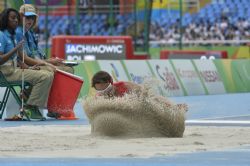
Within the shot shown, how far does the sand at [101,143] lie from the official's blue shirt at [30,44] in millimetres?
2607

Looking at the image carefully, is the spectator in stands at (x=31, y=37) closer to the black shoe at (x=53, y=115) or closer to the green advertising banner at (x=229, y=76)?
the black shoe at (x=53, y=115)

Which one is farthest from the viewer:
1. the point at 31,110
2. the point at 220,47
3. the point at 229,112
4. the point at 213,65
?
the point at 220,47

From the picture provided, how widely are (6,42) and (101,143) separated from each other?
482 centimetres

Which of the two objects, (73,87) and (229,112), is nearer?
(73,87)

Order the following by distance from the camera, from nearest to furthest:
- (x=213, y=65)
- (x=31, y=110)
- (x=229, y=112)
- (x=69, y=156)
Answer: (x=69, y=156) → (x=31, y=110) → (x=229, y=112) → (x=213, y=65)

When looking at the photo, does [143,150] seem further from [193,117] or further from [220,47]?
[220,47]

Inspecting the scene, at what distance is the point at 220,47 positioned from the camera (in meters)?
38.6

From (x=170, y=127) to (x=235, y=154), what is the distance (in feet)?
7.30

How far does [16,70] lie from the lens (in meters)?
15.0

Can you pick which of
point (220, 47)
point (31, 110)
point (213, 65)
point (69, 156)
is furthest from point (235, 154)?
point (220, 47)

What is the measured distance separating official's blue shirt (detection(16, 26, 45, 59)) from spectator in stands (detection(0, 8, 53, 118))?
→ 0.18 meters

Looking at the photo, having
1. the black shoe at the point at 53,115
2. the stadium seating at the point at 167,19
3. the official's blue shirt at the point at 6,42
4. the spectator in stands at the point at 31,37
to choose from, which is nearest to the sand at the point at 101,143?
the official's blue shirt at the point at 6,42

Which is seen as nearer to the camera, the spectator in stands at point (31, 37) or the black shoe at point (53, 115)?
the spectator in stands at point (31, 37)

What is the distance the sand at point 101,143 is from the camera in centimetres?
929
